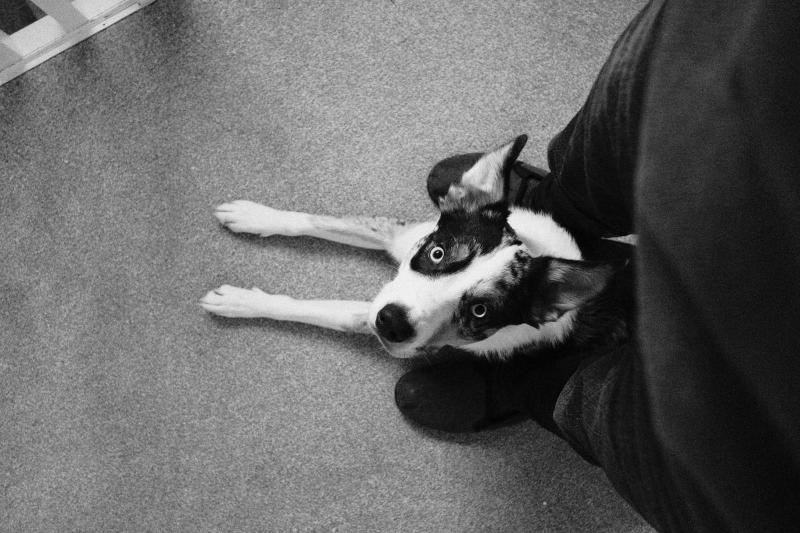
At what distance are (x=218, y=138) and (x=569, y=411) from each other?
5.86ft

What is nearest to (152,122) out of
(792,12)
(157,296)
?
(157,296)

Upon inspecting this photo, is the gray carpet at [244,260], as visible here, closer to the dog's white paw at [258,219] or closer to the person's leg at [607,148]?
the dog's white paw at [258,219]

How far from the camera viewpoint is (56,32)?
100 inches

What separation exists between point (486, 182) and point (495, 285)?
34 cm

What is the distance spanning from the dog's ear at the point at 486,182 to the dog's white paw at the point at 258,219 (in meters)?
0.72

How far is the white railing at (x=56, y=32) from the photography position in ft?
8.25

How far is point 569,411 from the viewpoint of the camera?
72.2 inches

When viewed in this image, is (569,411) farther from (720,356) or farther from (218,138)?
(218,138)

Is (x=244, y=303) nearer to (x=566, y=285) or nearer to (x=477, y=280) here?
(x=477, y=280)

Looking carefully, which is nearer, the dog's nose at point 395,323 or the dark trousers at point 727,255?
the dark trousers at point 727,255

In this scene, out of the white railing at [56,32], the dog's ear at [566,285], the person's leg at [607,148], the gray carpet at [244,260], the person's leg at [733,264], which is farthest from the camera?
the white railing at [56,32]

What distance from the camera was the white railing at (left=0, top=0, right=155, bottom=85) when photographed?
251 cm

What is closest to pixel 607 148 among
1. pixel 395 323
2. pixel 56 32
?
pixel 395 323

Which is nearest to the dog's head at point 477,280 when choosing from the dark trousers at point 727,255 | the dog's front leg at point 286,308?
the dog's front leg at point 286,308
